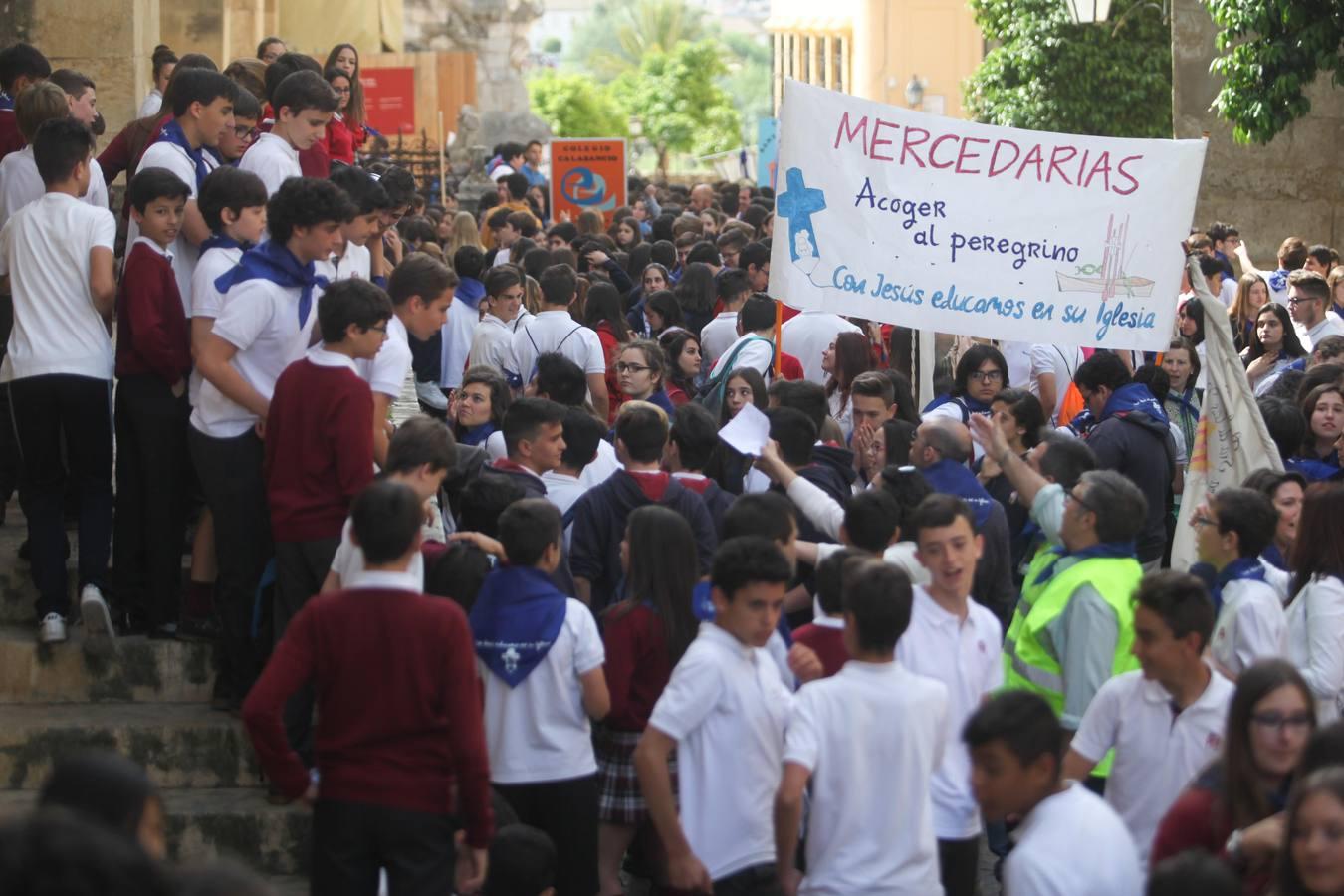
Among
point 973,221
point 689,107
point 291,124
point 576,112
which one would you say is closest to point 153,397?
point 291,124

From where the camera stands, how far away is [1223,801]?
4363 mm

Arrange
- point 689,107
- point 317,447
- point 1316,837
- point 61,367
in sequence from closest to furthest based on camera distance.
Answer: point 1316,837 < point 317,447 < point 61,367 < point 689,107

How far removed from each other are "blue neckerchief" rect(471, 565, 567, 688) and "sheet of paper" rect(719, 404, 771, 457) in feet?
4.90

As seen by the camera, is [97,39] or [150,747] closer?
[150,747]

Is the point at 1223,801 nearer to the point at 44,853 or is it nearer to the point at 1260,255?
the point at 44,853

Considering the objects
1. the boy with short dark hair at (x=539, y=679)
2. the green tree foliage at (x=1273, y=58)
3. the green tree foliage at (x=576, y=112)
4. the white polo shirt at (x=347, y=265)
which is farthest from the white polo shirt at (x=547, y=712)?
the green tree foliage at (x=576, y=112)

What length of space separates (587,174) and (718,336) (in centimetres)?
936

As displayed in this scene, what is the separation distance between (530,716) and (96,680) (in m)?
2.25

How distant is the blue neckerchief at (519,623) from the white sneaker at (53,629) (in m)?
2.21

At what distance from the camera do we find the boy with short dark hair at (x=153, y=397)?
23.0 feet

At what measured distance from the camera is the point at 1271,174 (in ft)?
58.0

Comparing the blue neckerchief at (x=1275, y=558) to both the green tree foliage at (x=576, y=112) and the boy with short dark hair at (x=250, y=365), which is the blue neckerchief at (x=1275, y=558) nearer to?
the boy with short dark hair at (x=250, y=365)

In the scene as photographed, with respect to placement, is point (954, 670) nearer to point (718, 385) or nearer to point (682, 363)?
point (718, 385)

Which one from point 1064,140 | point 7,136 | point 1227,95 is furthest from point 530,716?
point 1227,95
